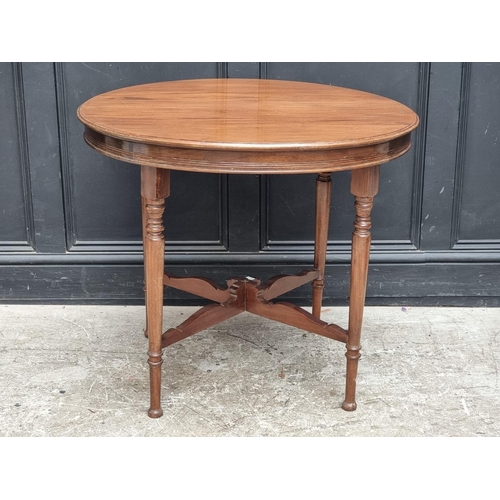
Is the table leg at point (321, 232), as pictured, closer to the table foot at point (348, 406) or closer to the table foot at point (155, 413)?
the table foot at point (348, 406)

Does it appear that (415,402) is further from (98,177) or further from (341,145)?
(98,177)

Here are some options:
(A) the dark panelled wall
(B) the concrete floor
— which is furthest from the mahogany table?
(A) the dark panelled wall

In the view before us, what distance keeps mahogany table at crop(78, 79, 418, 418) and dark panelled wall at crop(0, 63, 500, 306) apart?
0.35m

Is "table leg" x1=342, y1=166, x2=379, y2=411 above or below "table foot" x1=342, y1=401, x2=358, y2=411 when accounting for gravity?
above

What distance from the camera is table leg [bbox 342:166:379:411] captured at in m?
2.60

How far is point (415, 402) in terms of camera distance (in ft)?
9.53

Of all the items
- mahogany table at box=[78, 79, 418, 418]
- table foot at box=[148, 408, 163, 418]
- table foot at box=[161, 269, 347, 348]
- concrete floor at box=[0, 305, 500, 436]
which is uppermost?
mahogany table at box=[78, 79, 418, 418]

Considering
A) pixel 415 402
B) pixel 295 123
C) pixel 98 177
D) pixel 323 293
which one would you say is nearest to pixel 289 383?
pixel 415 402

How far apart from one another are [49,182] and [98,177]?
208 mm

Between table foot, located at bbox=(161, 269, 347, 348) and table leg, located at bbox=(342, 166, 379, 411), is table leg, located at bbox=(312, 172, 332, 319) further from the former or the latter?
table leg, located at bbox=(342, 166, 379, 411)

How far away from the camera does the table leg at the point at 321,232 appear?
3180 mm

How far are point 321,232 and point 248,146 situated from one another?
3.33 ft

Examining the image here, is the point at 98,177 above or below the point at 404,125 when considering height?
below

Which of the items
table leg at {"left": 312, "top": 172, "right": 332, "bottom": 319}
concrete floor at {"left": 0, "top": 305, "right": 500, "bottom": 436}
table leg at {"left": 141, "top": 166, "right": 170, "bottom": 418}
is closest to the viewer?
table leg at {"left": 141, "top": 166, "right": 170, "bottom": 418}
